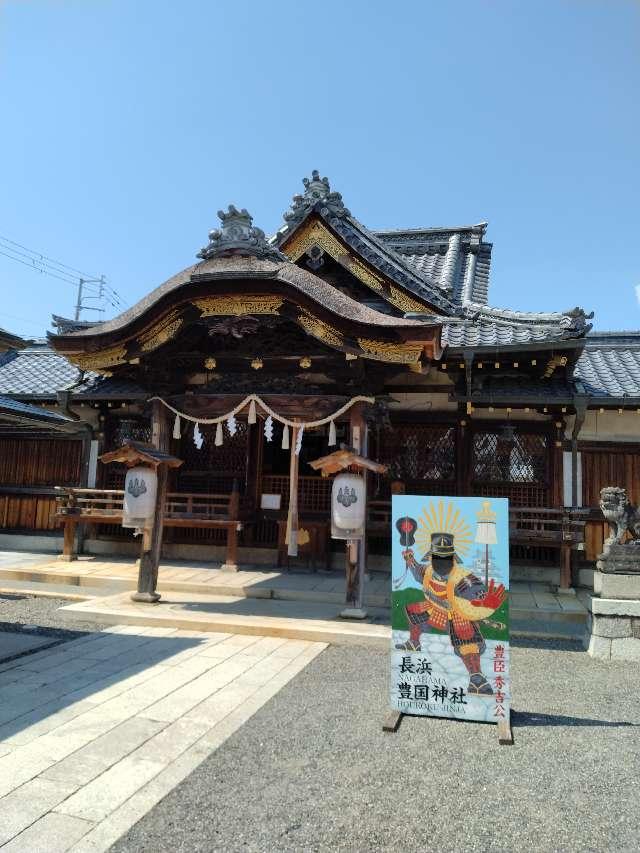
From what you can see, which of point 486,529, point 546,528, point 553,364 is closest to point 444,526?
point 486,529

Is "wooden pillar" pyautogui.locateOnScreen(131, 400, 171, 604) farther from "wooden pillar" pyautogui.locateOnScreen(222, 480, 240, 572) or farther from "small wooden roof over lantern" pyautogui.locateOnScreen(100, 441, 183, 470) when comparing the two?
"wooden pillar" pyautogui.locateOnScreen(222, 480, 240, 572)

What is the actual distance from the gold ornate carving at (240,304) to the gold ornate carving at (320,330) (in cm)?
42

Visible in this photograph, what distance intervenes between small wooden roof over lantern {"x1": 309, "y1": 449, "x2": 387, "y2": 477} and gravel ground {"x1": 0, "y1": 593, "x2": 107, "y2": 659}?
11.9 feet

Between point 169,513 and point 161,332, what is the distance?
3.71 m

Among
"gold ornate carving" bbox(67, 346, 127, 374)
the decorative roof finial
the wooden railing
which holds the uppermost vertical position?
the decorative roof finial

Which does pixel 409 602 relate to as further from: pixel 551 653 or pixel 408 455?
pixel 408 455

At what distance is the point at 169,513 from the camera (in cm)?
1091

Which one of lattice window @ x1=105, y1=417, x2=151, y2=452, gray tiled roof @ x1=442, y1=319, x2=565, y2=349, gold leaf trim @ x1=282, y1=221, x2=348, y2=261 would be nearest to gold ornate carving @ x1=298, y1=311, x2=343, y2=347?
gray tiled roof @ x1=442, y1=319, x2=565, y2=349

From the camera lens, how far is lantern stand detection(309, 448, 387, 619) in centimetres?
803

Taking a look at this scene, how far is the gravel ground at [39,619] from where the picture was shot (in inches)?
286

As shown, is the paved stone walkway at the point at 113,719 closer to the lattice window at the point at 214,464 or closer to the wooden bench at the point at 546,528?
the wooden bench at the point at 546,528

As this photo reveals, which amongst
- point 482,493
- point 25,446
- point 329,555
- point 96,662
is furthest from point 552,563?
point 25,446

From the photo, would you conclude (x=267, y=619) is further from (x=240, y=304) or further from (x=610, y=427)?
(x=610, y=427)

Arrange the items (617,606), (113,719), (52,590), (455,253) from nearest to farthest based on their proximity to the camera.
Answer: (113,719) < (617,606) < (52,590) < (455,253)
